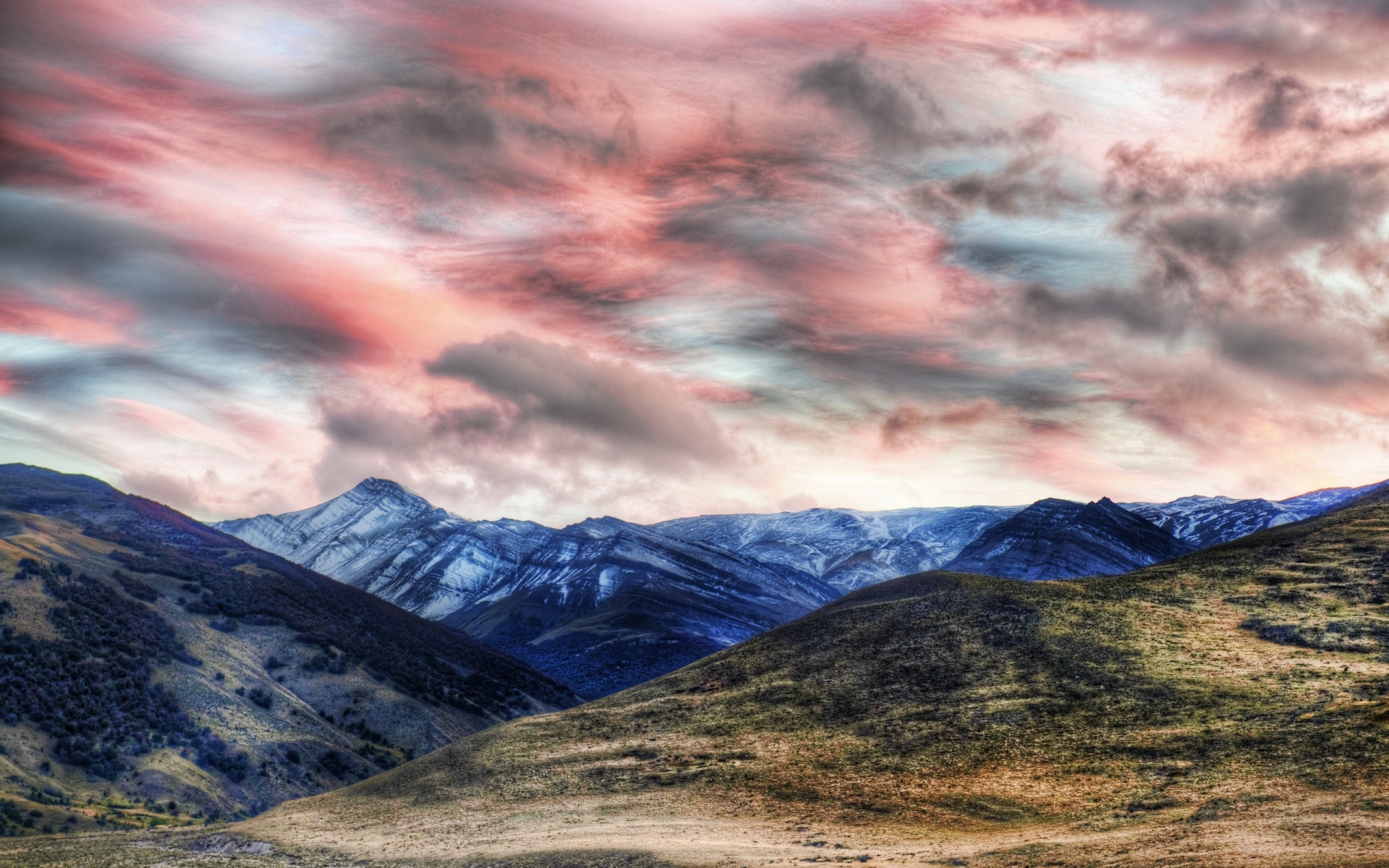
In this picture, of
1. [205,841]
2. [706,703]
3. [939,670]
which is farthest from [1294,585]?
[205,841]

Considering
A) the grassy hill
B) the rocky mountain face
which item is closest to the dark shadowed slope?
the grassy hill

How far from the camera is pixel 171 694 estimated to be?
141500mm

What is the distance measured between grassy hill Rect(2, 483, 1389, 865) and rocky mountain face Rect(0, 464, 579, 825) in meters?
32.6

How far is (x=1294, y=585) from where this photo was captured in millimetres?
111438

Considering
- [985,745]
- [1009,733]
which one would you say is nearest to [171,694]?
[985,745]

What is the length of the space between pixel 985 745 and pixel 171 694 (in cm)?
11321

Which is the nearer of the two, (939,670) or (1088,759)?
(1088,759)

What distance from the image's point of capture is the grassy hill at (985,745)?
198 feet

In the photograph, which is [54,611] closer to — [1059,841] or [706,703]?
[706,703]

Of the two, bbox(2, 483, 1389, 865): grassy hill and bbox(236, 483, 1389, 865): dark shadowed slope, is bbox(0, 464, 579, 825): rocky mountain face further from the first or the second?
bbox(236, 483, 1389, 865): dark shadowed slope

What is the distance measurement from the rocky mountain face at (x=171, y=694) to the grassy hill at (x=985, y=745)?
32639mm

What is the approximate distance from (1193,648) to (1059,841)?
155 ft

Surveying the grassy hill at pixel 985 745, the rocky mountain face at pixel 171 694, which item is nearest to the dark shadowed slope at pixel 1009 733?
the grassy hill at pixel 985 745

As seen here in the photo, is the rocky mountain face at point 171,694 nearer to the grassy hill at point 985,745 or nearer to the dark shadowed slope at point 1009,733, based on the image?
the grassy hill at point 985,745
